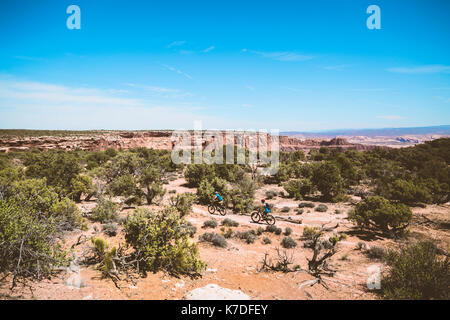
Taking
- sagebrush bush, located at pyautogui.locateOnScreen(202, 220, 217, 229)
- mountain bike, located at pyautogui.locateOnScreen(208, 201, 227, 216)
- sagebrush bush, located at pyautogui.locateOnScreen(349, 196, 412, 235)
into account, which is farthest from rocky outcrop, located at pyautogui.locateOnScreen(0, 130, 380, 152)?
sagebrush bush, located at pyautogui.locateOnScreen(349, 196, 412, 235)

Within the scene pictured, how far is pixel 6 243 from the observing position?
16.5 feet

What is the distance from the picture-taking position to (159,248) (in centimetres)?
673

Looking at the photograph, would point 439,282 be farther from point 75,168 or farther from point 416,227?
point 75,168

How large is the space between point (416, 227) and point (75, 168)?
22252 millimetres

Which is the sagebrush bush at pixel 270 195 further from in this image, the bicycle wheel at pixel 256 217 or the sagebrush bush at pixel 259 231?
the sagebrush bush at pixel 259 231

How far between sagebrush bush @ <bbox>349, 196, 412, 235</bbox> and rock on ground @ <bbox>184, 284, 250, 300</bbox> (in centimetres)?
938

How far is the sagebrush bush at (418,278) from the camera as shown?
18.3 feet

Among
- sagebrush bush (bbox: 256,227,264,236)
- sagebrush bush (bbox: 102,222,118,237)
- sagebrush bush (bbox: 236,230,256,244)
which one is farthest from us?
sagebrush bush (bbox: 256,227,264,236)

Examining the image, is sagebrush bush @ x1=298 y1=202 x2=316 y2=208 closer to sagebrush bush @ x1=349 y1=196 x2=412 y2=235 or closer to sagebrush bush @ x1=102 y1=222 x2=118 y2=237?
sagebrush bush @ x1=349 y1=196 x2=412 y2=235

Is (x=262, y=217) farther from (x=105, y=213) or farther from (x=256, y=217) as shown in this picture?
(x=105, y=213)

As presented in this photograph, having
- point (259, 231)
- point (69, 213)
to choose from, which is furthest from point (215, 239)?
point (69, 213)

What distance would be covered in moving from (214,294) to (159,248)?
219 centimetres

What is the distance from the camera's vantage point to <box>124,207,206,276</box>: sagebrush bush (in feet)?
22.2
